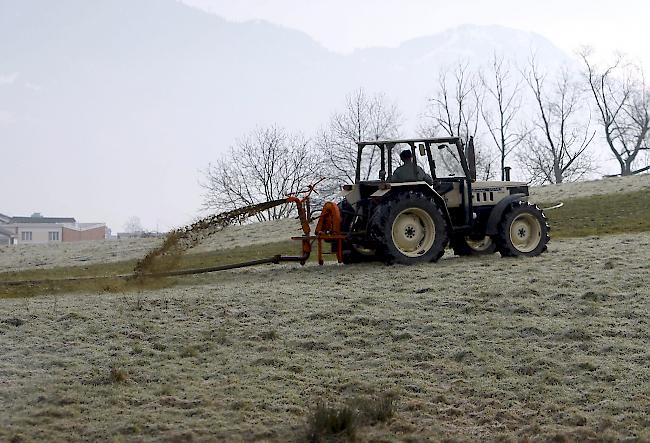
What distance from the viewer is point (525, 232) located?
15875 millimetres

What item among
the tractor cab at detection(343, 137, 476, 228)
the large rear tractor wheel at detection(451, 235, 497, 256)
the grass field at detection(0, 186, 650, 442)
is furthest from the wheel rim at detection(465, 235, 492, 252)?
the grass field at detection(0, 186, 650, 442)

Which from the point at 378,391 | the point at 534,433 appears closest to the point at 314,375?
the point at 378,391

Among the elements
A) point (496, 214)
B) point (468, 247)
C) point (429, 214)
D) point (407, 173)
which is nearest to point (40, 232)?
point (468, 247)

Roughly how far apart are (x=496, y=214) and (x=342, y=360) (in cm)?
714

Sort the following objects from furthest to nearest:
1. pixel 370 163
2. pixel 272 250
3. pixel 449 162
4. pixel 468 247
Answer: pixel 272 250 < pixel 370 163 < pixel 468 247 < pixel 449 162

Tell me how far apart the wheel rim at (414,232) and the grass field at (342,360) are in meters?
1.93

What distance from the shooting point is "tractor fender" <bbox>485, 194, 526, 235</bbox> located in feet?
50.8

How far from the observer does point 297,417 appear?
7.84 metres

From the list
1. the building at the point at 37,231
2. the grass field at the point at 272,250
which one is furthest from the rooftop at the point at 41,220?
the grass field at the point at 272,250

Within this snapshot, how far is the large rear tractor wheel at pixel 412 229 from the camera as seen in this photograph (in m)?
14.6

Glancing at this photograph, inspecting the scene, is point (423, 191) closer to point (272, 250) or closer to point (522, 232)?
point (522, 232)

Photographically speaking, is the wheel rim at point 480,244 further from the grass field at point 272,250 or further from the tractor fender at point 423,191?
the grass field at point 272,250

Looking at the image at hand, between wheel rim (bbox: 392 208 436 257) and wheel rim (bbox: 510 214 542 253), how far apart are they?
5.45 ft

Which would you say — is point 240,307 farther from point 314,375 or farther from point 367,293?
point 314,375
